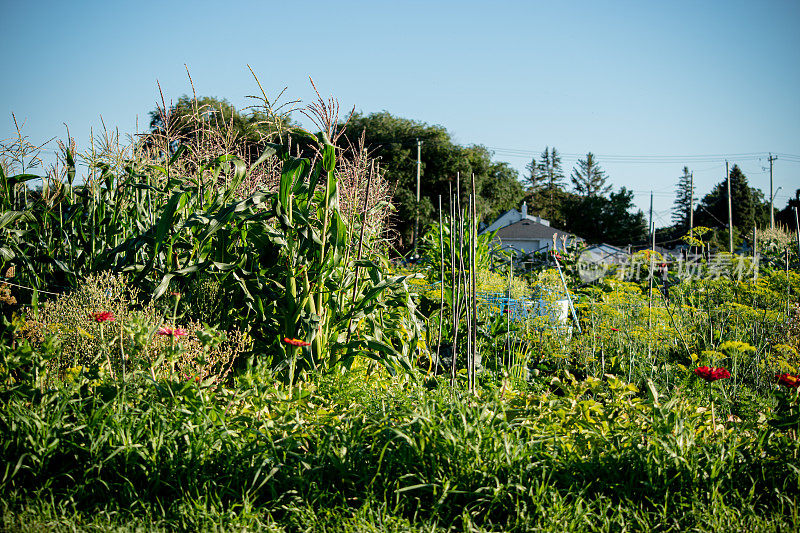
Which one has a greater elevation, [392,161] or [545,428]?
[392,161]

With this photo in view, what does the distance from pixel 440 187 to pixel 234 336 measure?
2638cm

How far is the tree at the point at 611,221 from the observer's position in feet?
142

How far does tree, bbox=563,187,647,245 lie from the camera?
43250mm

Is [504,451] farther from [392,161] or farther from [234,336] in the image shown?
[392,161]

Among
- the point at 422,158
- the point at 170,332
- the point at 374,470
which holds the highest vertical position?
the point at 422,158

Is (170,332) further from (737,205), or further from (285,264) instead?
(737,205)

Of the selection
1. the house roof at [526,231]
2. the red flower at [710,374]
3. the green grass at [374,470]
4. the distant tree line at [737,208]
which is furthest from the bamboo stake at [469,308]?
the distant tree line at [737,208]

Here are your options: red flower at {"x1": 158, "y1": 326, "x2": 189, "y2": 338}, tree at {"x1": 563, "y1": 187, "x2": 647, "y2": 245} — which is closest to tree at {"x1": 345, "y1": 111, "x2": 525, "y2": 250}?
tree at {"x1": 563, "y1": 187, "x2": 647, "y2": 245}

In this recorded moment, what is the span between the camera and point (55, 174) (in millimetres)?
3764

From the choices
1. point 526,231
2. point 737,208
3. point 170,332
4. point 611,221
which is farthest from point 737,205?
point 170,332

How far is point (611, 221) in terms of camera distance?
142 ft

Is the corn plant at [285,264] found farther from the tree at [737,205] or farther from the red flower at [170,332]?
the tree at [737,205]

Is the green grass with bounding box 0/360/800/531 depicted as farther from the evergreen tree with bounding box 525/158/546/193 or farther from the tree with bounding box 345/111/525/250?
the evergreen tree with bounding box 525/158/546/193

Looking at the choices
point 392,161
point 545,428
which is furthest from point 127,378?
point 392,161
